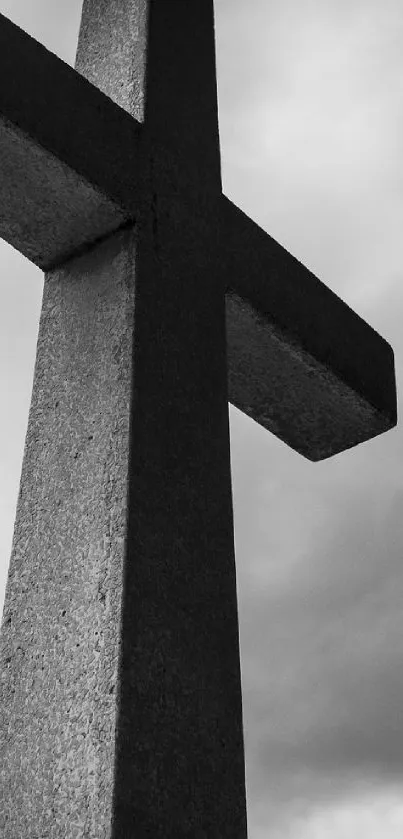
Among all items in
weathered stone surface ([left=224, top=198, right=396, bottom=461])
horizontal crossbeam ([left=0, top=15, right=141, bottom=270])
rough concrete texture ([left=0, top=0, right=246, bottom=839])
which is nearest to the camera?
rough concrete texture ([left=0, top=0, right=246, bottom=839])

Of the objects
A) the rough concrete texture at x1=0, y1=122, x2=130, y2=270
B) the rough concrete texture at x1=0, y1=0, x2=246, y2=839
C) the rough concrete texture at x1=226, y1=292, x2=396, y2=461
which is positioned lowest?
the rough concrete texture at x1=0, y1=0, x2=246, y2=839

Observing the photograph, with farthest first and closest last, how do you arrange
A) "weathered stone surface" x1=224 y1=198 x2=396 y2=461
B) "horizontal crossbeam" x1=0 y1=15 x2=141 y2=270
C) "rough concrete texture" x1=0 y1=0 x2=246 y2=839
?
1. "weathered stone surface" x1=224 y1=198 x2=396 y2=461
2. "horizontal crossbeam" x1=0 y1=15 x2=141 y2=270
3. "rough concrete texture" x1=0 y1=0 x2=246 y2=839

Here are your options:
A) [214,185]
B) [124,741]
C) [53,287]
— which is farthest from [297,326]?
[124,741]

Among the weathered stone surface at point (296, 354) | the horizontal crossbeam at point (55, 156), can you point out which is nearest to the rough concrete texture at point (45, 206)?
the horizontal crossbeam at point (55, 156)

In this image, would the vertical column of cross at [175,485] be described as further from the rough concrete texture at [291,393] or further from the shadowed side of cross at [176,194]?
the rough concrete texture at [291,393]

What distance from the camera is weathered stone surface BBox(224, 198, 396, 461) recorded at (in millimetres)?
3053

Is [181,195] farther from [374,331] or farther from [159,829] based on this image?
[159,829]

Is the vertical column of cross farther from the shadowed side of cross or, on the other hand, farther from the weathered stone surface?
the weathered stone surface

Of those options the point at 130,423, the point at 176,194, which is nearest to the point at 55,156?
the point at 176,194

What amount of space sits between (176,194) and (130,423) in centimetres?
84

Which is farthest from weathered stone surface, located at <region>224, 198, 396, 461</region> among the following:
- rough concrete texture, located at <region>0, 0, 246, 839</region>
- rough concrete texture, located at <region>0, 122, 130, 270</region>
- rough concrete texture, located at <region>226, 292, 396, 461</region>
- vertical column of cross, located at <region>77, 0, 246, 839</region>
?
rough concrete texture, located at <region>0, 122, 130, 270</region>

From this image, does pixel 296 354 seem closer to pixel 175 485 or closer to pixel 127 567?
pixel 175 485

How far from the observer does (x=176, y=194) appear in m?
2.79

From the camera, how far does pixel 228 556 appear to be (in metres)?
2.33
